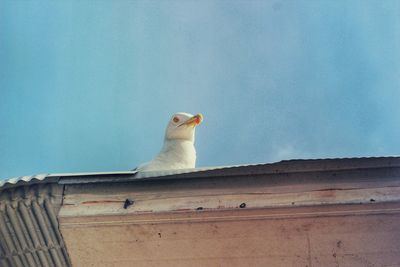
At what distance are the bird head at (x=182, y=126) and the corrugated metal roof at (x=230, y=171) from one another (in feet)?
8.65

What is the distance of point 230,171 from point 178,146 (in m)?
2.37

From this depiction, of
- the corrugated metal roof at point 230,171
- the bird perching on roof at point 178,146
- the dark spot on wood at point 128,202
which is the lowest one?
the dark spot on wood at point 128,202

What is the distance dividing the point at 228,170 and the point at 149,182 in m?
0.40

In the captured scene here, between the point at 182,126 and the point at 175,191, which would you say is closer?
the point at 175,191

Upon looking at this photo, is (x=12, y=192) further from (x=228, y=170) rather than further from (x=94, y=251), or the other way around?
(x=228, y=170)

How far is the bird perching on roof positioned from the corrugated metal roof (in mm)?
1369

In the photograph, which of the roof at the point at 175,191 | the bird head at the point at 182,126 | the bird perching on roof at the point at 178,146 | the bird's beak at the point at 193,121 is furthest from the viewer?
the bird's beak at the point at 193,121

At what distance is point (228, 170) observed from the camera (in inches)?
110

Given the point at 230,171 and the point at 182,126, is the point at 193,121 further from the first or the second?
the point at 230,171

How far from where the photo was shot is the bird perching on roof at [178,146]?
4656 mm

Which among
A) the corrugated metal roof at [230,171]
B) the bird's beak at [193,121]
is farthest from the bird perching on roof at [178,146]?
the corrugated metal roof at [230,171]

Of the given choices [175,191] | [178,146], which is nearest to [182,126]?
[178,146]

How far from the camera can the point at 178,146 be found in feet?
16.9

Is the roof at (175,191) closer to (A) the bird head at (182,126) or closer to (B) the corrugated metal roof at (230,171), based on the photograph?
(B) the corrugated metal roof at (230,171)
